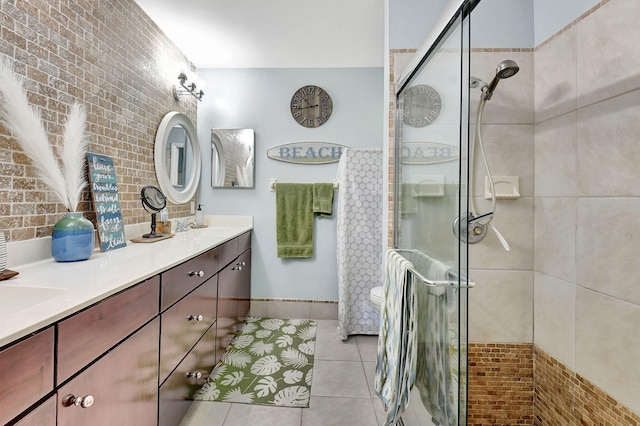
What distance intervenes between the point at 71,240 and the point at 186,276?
0.51 metres

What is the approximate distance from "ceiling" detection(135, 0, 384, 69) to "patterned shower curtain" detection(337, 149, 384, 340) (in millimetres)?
924

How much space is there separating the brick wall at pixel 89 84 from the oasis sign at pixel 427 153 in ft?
5.70

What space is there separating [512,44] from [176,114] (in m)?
2.40

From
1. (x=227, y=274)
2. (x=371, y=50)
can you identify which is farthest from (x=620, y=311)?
(x=371, y=50)

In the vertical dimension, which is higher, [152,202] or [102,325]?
[152,202]

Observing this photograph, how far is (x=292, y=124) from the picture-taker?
285 centimetres

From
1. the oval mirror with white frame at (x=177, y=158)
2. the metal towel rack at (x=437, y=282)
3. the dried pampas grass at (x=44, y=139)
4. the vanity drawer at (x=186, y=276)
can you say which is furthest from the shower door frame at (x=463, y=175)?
the oval mirror with white frame at (x=177, y=158)

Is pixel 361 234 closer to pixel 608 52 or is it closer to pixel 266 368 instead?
pixel 266 368

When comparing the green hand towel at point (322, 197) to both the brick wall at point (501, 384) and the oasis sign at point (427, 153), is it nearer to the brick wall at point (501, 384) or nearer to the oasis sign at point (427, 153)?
the oasis sign at point (427, 153)

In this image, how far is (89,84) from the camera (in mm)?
1566

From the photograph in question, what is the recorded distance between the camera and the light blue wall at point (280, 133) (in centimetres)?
283

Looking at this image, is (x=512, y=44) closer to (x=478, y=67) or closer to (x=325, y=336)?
(x=478, y=67)

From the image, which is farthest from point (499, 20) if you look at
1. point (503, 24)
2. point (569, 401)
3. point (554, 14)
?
point (569, 401)

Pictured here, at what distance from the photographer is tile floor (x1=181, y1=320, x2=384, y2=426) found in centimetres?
152
